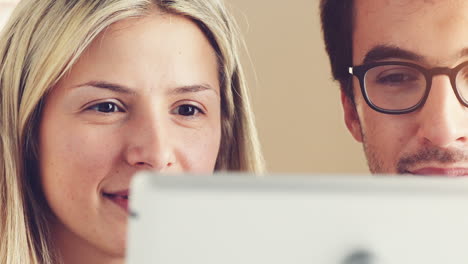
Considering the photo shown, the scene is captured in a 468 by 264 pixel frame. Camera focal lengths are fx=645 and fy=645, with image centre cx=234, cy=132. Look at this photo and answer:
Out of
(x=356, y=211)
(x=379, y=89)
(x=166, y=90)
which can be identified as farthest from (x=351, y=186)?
(x=379, y=89)

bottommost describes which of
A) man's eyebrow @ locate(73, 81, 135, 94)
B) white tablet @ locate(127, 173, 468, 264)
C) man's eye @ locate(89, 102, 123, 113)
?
white tablet @ locate(127, 173, 468, 264)

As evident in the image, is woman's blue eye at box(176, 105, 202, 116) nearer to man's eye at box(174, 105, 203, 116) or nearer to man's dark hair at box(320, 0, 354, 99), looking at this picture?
man's eye at box(174, 105, 203, 116)

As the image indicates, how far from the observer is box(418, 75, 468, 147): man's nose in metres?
1.16

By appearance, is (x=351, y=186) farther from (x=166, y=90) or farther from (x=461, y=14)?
(x=461, y=14)

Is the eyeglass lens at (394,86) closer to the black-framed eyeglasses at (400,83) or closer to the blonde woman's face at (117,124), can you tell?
the black-framed eyeglasses at (400,83)

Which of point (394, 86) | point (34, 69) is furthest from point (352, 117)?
point (34, 69)

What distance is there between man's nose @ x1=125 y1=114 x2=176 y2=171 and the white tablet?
0.62 m

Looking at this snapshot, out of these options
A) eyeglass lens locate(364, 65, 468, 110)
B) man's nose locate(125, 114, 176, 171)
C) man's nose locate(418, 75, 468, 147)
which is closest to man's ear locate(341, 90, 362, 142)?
eyeglass lens locate(364, 65, 468, 110)

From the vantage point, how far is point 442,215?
488 millimetres

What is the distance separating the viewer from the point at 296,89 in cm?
208

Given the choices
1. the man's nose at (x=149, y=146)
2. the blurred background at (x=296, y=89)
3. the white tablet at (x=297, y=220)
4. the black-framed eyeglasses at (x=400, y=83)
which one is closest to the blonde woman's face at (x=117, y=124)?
the man's nose at (x=149, y=146)

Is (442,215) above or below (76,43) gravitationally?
below

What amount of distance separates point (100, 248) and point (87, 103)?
10.6 inches

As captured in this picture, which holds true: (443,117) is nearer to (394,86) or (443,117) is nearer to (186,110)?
(394,86)
